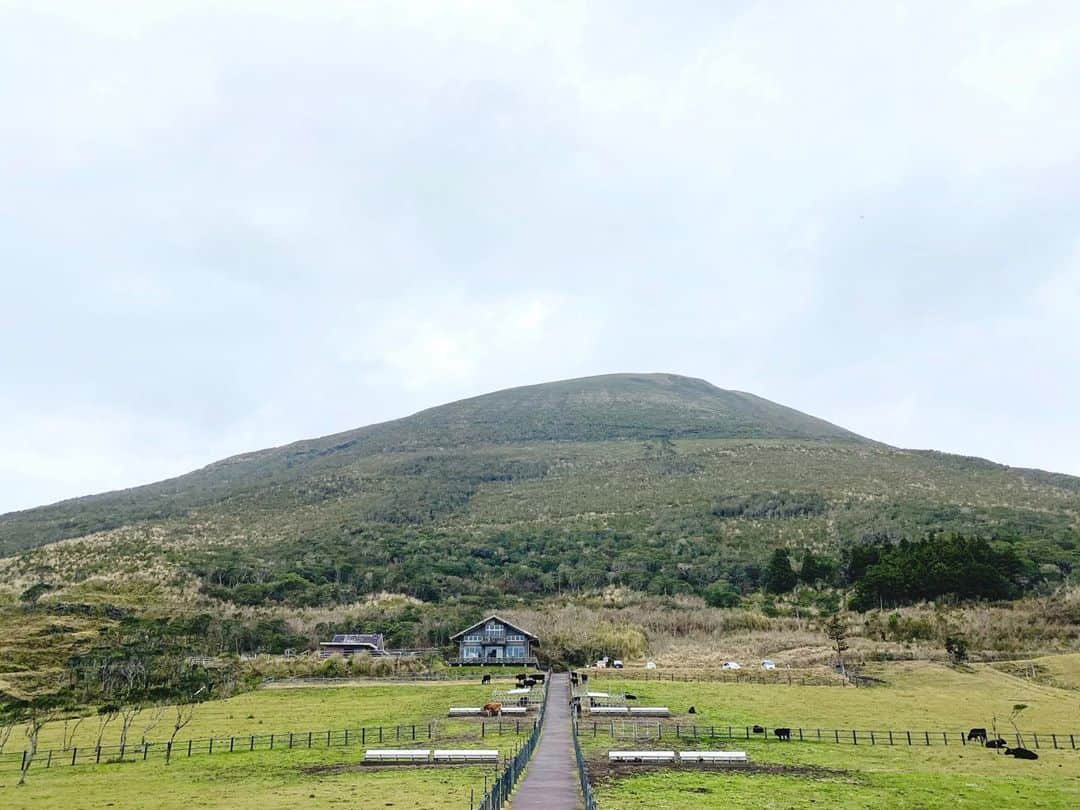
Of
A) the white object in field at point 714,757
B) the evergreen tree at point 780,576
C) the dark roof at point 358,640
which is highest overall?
the evergreen tree at point 780,576

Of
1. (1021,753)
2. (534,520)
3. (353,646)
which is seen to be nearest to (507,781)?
(1021,753)

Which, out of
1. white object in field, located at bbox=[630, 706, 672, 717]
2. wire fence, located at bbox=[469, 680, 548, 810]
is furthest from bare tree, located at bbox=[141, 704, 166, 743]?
white object in field, located at bbox=[630, 706, 672, 717]

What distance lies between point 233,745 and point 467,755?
43.8 feet

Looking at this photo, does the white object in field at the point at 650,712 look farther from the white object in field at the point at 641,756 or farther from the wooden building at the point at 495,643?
the wooden building at the point at 495,643

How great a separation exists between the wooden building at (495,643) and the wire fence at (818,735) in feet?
121

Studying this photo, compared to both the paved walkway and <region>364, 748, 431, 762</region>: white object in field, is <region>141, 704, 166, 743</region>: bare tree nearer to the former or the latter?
<region>364, 748, 431, 762</region>: white object in field

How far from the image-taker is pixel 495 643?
77188 millimetres

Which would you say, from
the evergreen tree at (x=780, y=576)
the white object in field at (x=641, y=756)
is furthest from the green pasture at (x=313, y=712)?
the evergreen tree at (x=780, y=576)

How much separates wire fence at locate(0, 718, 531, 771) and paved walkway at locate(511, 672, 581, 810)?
6.25ft

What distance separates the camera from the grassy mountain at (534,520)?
324 feet

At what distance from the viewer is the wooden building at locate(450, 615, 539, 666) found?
76.5m

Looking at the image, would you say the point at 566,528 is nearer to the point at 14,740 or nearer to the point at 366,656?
the point at 366,656

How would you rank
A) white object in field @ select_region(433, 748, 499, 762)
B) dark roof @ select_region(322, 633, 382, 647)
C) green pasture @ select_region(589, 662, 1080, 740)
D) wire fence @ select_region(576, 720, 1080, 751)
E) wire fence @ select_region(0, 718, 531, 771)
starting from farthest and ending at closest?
dark roof @ select_region(322, 633, 382, 647)
green pasture @ select_region(589, 662, 1080, 740)
wire fence @ select_region(576, 720, 1080, 751)
wire fence @ select_region(0, 718, 531, 771)
white object in field @ select_region(433, 748, 499, 762)

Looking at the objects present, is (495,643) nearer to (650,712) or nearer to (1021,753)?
(650,712)
